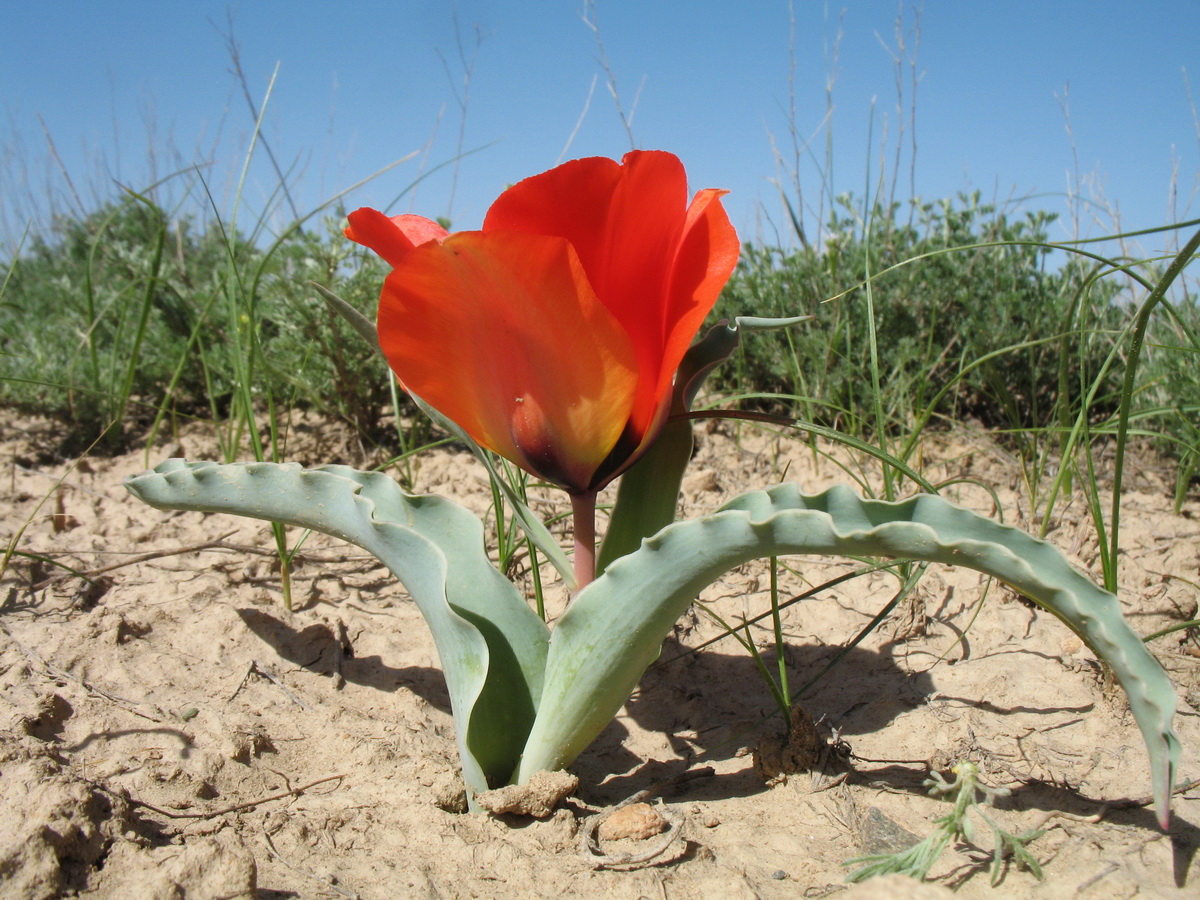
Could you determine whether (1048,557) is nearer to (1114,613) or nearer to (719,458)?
(1114,613)

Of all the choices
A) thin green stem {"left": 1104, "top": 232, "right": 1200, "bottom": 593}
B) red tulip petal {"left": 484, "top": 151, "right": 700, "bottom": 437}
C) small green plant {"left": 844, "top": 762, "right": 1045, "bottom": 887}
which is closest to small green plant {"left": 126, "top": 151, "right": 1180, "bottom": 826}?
red tulip petal {"left": 484, "top": 151, "right": 700, "bottom": 437}

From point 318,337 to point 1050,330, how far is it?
2398 millimetres

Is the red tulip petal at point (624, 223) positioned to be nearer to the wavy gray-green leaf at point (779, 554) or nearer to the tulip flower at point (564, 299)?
the tulip flower at point (564, 299)

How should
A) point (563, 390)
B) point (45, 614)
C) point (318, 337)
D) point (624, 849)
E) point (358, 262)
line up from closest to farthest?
point (563, 390) < point (624, 849) < point (45, 614) < point (318, 337) < point (358, 262)

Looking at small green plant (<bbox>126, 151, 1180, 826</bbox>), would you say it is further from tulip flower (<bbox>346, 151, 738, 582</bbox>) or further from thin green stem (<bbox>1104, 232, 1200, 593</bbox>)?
thin green stem (<bbox>1104, 232, 1200, 593</bbox>)

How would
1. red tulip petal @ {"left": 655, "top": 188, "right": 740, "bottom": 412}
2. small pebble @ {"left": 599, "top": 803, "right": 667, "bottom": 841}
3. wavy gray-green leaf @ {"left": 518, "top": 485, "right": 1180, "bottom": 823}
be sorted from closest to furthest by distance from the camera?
1. wavy gray-green leaf @ {"left": 518, "top": 485, "right": 1180, "bottom": 823}
2. red tulip petal @ {"left": 655, "top": 188, "right": 740, "bottom": 412}
3. small pebble @ {"left": 599, "top": 803, "right": 667, "bottom": 841}

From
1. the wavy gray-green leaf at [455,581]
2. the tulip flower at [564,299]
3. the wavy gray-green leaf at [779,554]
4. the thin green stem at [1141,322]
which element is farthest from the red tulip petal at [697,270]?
the thin green stem at [1141,322]

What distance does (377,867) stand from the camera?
1.02m

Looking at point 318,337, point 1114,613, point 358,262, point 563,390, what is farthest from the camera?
point 358,262

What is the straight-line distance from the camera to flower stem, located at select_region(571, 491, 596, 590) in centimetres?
109

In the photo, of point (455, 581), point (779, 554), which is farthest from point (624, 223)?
point (455, 581)

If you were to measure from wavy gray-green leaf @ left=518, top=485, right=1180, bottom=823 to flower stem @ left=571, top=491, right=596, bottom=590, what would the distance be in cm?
10

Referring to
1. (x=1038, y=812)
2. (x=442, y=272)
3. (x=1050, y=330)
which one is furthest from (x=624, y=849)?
(x=1050, y=330)

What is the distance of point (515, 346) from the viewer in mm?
920
